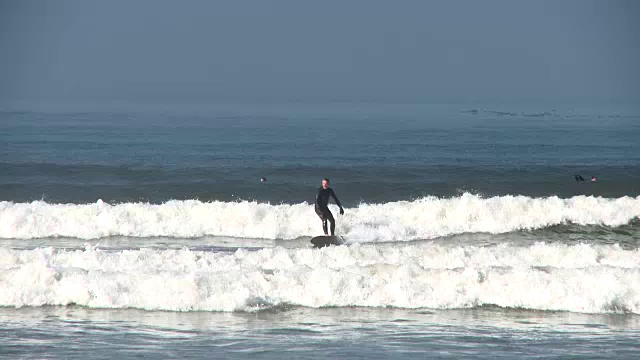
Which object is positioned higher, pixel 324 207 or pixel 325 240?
pixel 324 207

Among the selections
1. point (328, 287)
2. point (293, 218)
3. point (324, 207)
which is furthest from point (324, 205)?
point (328, 287)

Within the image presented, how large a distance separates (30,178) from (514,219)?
23.1 m

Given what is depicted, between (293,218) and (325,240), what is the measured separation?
3.02 m

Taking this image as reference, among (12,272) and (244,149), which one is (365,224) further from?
(244,149)

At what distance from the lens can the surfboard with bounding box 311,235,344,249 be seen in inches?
842

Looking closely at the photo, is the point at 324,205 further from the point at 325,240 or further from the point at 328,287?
the point at 328,287

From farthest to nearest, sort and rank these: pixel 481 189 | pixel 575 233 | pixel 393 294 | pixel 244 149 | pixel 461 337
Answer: pixel 244 149 → pixel 481 189 → pixel 575 233 → pixel 393 294 → pixel 461 337

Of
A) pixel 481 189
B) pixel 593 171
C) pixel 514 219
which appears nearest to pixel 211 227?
pixel 514 219

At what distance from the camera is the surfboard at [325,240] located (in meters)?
21.4

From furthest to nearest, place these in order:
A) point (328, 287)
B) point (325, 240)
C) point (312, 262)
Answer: point (325, 240)
point (312, 262)
point (328, 287)

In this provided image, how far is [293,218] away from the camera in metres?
24.4

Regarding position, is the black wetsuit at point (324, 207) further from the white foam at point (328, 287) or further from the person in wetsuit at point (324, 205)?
the white foam at point (328, 287)

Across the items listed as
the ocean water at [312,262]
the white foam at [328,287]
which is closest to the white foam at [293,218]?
the ocean water at [312,262]

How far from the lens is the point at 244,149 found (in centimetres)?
5519
